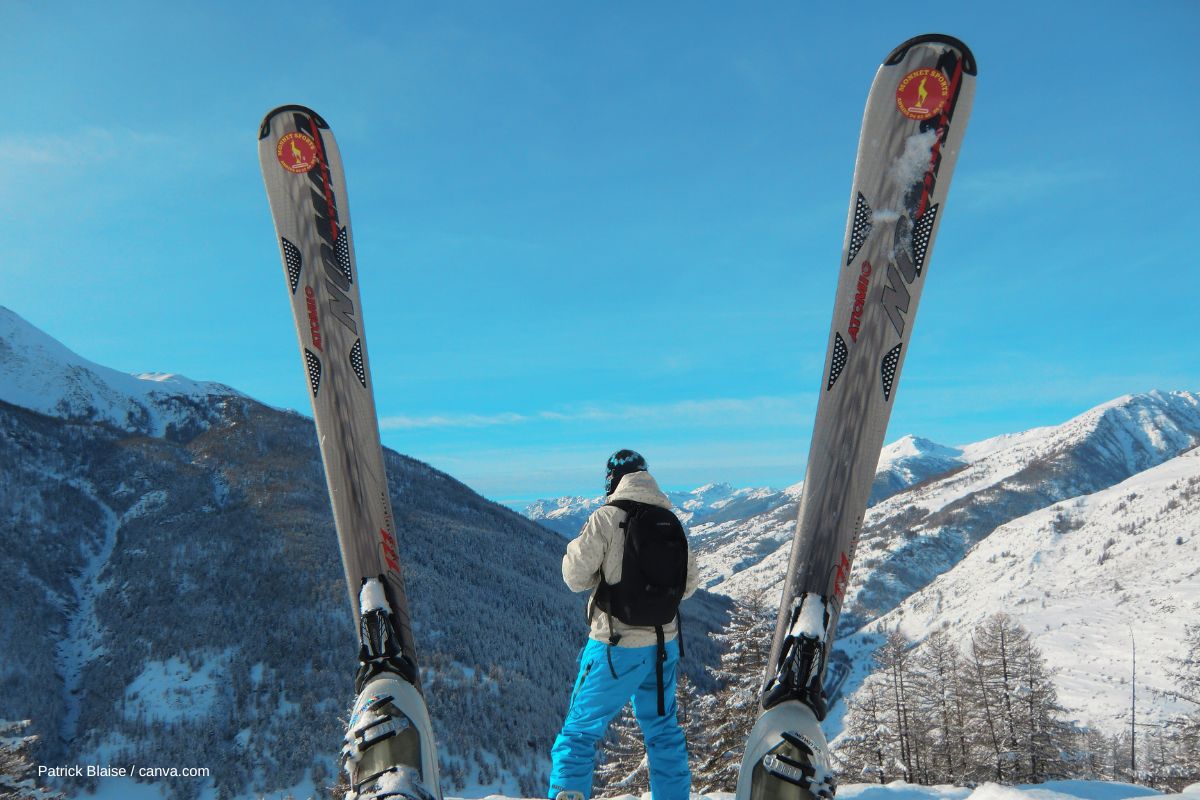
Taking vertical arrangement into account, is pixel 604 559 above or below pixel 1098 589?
above

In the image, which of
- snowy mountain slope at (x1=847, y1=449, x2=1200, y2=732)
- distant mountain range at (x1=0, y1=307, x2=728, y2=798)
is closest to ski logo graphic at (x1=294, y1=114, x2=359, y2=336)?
distant mountain range at (x1=0, y1=307, x2=728, y2=798)

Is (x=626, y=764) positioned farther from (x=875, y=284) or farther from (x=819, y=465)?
(x=875, y=284)

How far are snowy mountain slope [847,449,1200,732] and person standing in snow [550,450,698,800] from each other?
61.2m

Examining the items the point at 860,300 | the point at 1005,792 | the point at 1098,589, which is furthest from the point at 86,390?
the point at 1098,589

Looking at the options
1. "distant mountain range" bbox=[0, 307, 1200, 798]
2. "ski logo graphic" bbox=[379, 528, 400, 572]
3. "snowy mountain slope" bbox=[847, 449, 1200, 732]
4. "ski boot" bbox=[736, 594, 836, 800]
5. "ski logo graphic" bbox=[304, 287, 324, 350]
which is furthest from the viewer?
"snowy mountain slope" bbox=[847, 449, 1200, 732]

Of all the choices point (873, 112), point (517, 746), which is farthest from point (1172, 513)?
point (873, 112)

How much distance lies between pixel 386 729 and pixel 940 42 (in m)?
5.32

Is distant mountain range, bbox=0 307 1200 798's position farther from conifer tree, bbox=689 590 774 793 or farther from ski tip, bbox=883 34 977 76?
ski tip, bbox=883 34 977 76

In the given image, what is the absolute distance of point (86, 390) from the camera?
16412 centimetres

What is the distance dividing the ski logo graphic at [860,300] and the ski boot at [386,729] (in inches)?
142

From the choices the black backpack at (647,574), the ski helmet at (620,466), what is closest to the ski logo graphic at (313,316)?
the ski helmet at (620,466)

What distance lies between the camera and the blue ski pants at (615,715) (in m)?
3.42

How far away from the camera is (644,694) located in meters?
3.62

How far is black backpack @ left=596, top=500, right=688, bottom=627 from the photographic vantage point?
3.46m
